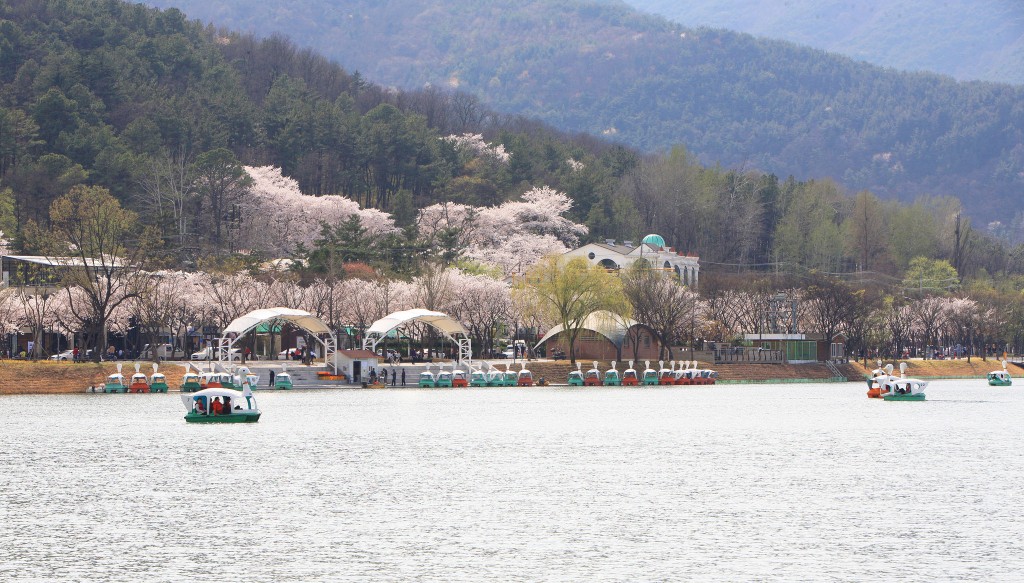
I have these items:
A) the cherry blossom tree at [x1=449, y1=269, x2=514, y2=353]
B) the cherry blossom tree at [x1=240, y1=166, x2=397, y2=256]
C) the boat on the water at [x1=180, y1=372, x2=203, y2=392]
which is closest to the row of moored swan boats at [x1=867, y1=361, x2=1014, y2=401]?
the cherry blossom tree at [x1=449, y1=269, x2=514, y2=353]

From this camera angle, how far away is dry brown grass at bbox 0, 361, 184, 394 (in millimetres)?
85062

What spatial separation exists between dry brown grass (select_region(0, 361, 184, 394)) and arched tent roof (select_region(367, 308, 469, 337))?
18768 mm

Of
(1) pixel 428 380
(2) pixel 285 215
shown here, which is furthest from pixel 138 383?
(2) pixel 285 215

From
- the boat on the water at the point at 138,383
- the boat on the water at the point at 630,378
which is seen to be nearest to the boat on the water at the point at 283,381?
the boat on the water at the point at 138,383

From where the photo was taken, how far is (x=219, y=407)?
67.6m

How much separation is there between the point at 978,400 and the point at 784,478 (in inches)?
2107

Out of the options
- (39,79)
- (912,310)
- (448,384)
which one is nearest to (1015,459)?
(448,384)

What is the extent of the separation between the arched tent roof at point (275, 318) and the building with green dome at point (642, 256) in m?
57.0

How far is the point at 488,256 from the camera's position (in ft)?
511

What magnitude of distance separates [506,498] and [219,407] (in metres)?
31.4

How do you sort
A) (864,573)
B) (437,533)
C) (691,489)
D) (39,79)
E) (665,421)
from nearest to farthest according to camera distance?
(864,573) → (437,533) → (691,489) → (665,421) → (39,79)

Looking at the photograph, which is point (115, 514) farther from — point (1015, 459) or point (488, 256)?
point (488, 256)

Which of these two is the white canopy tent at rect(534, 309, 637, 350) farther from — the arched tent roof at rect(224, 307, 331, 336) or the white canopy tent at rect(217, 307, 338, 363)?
the arched tent roof at rect(224, 307, 331, 336)

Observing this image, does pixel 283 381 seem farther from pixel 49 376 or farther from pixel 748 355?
pixel 748 355
